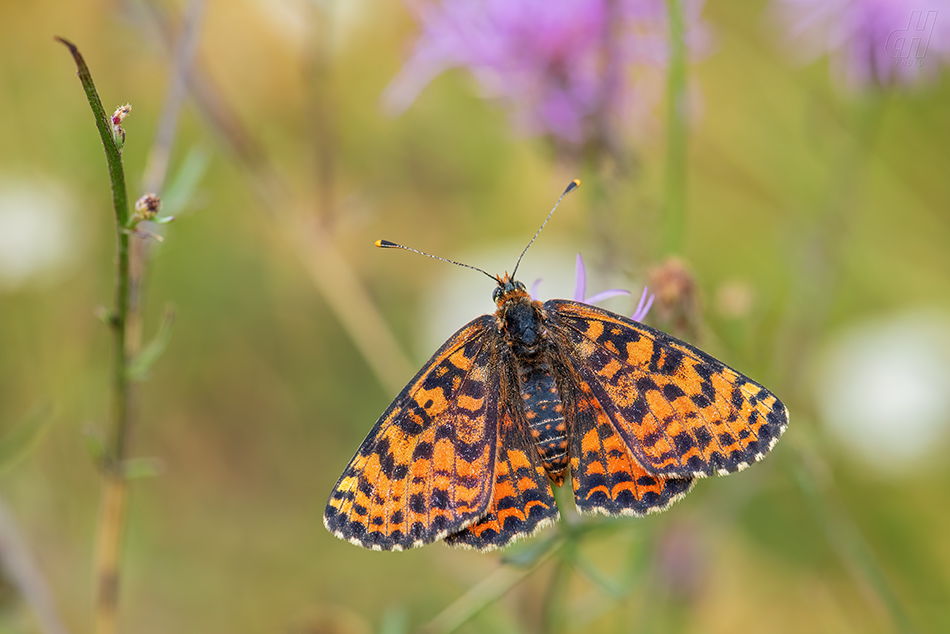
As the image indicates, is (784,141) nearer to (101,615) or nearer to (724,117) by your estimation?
(724,117)

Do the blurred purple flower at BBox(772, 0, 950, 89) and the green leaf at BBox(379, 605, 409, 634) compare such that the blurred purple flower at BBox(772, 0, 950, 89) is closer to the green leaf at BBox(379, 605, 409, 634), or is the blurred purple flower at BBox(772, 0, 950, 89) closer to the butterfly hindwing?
the butterfly hindwing

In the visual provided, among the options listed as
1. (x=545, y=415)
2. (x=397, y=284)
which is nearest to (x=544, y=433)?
(x=545, y=415)

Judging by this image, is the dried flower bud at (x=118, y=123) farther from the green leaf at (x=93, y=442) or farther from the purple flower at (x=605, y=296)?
the purple flower at (x=605, y=296)

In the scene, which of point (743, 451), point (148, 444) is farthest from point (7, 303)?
point (743, 451)

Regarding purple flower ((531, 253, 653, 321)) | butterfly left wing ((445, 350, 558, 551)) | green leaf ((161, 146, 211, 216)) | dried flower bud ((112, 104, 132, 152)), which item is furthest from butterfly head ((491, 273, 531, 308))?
dried flower bud ((112, 104, 132, 152))

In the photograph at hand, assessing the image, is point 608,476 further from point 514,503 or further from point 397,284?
point 397,284
